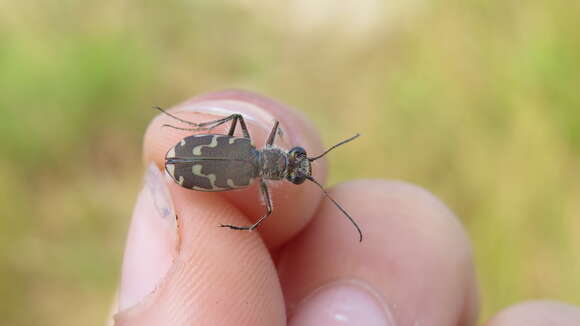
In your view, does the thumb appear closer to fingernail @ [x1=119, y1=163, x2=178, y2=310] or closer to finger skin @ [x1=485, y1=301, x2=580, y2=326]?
fingernail @ [x1=119, y1=163, x2=178, y2=310]

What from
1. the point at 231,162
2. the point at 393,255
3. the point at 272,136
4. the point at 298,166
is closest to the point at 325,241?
the point at 393,255

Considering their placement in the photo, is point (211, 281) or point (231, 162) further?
point (231, 162)

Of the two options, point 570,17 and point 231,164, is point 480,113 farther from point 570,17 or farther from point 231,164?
point 231,164

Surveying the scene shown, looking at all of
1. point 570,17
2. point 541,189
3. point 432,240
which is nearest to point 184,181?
point 432,240

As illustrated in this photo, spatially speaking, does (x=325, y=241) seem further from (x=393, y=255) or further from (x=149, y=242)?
(x=149, y=242)

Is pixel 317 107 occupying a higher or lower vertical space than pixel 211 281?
lower

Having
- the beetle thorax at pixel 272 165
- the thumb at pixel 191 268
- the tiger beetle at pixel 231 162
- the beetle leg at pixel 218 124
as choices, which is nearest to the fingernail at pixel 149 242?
the thumb at pixel 191 268

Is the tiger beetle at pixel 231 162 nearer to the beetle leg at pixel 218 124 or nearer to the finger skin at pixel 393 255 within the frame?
the beetle leg at pixel 218 124
